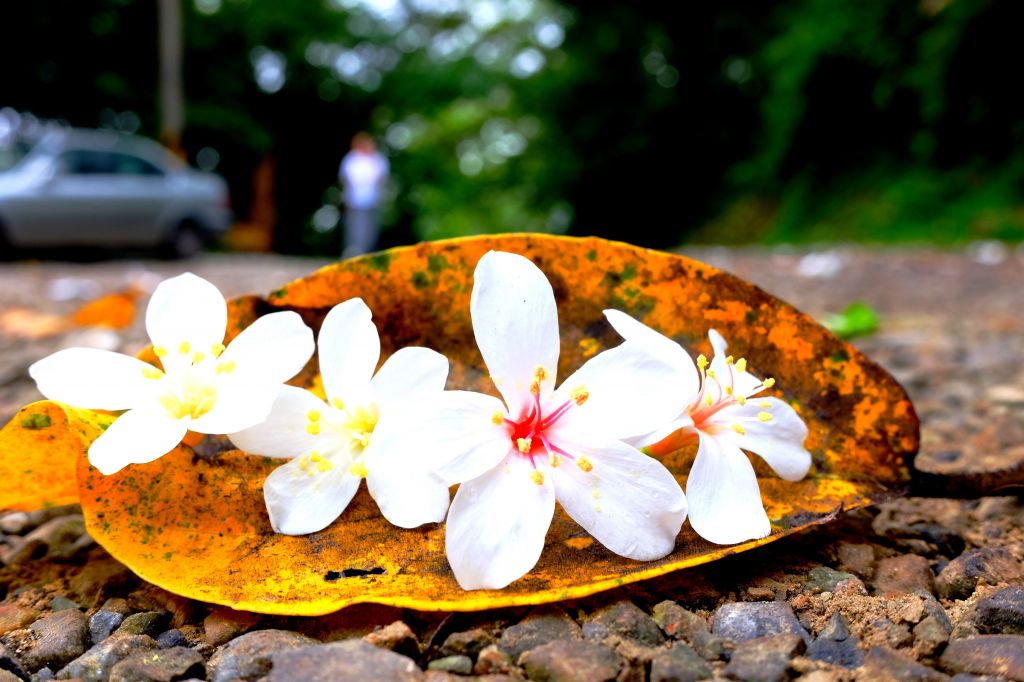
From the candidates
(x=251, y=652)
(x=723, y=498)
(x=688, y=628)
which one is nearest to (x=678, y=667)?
(x=688, y=628)

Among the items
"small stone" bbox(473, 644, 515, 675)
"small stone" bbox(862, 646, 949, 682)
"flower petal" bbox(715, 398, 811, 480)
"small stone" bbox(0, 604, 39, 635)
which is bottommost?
"small stone" bbox(0, 604, 39, 635)

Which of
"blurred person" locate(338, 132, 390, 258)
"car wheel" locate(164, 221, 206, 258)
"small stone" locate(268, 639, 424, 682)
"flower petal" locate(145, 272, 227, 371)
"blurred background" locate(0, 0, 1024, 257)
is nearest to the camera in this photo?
"small stone" locate(268, 639, 424, 682)

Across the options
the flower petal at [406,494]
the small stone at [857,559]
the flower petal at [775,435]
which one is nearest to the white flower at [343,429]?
the flower petal at [406,494]

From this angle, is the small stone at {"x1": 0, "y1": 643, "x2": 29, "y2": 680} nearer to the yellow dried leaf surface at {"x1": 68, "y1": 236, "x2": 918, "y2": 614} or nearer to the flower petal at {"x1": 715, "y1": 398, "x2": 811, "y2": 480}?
the yellow dried leaf surface at {"x1": 68, "y1": 236, "x2": 918, "y2": 614}

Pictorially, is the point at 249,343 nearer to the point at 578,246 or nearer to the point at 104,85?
the point at 578,246

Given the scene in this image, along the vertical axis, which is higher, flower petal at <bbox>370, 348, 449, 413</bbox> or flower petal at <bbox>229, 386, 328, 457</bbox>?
flower petal at <bbox>370, 348, 449, 413</bbox>

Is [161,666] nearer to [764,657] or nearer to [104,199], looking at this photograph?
[764,657]

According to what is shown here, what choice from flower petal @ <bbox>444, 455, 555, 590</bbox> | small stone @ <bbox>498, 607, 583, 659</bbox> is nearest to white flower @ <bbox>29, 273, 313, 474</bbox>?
flower petal @ <bbox>444, 455, 555, 590</bbox>

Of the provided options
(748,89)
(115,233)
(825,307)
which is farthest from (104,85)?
(825,307)
